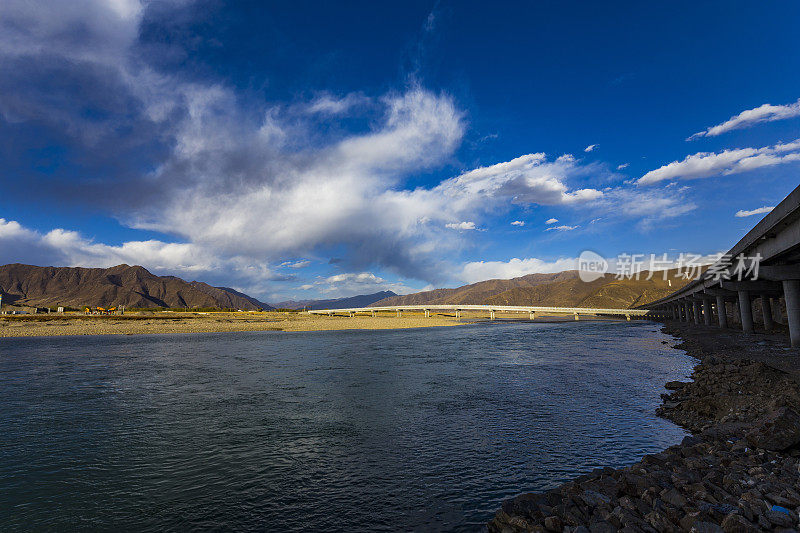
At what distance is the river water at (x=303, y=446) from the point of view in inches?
342

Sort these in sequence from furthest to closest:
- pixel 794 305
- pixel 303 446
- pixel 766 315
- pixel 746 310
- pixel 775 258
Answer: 1. pixel 766 315
2. pixel 746 310
3. pixel 794 305
4. pixel 775 258
5. pixel 303 446

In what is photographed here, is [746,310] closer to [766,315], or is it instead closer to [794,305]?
[766,315]

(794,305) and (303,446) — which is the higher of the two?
(794,305)

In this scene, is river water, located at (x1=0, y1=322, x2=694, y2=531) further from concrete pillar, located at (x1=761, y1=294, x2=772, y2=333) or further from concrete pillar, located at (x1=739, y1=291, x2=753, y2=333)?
concrete pillar, located at (x1=761, y1=294, x2=772, y2=333)

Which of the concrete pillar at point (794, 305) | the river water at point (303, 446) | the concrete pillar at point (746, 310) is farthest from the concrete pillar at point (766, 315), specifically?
the river water at point (303, 446)

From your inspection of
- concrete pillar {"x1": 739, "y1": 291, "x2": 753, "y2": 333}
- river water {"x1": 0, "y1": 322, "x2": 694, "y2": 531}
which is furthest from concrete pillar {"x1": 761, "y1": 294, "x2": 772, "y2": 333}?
river water {"x1": 0, "y1": 322, "x2": 694, "y2": 531}

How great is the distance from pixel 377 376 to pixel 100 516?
19.2 metres

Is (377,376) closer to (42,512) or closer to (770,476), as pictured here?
(42,512)

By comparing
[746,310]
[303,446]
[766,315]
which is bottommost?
[303,446]

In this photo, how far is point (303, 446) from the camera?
1270 centimetres

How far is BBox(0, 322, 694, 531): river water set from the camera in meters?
8.68

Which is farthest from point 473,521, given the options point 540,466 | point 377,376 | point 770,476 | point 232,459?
point 377,376

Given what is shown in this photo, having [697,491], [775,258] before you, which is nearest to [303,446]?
[697,491]

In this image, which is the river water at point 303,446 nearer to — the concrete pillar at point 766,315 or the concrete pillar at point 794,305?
the concrete pillar at point 794,305
